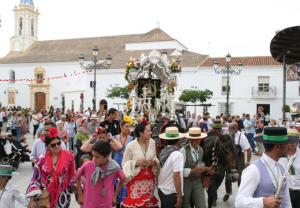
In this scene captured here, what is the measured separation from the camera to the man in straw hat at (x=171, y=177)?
4352mm

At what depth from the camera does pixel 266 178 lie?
2.83 meters

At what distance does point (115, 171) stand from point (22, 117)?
42.4ft

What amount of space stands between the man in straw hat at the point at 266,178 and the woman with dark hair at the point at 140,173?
197cm

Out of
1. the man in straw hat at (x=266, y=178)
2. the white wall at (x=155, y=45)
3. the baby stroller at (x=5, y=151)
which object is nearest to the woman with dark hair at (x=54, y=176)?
the man in straw hat at (x=266, y=178)

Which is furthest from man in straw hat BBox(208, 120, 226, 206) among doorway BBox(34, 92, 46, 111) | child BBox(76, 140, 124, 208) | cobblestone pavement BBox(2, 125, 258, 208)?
doorway BBox(34, 92, 46, 111)

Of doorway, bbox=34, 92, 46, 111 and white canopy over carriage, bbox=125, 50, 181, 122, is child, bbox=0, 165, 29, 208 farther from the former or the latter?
doorway, bbox=34, 92, 46, 111

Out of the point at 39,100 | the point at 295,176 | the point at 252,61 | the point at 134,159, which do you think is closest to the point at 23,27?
the point at 39,100

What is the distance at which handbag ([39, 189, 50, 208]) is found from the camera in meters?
4.17

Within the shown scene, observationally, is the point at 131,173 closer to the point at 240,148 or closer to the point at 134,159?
the point at 134,159

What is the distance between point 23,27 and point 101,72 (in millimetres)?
22186

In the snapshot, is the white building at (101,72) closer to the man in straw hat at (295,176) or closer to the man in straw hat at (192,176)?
the man in straw hat at (295,176)

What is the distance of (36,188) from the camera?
4133mm

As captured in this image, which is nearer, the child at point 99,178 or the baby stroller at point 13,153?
the child at point 99,178

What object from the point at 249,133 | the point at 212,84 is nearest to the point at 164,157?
the point at 249,133
